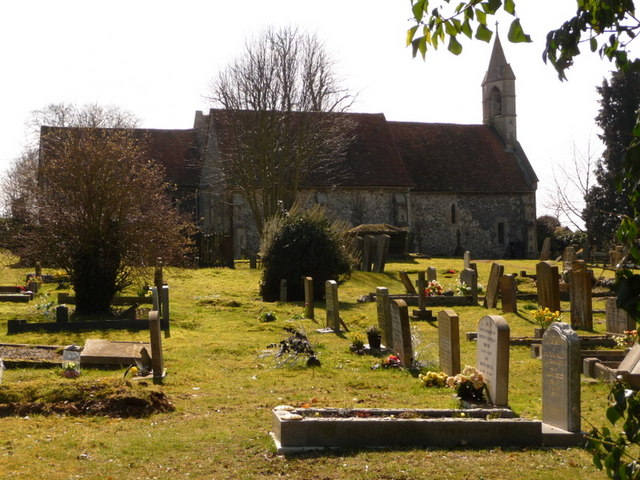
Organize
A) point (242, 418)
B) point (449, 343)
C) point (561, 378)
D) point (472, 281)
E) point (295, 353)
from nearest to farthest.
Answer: point (561, 378), point (242, 418), point (449, 343), point (295, 353), point (472, 281)

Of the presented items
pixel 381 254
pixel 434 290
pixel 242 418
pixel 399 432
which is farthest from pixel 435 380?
pixel 381 254

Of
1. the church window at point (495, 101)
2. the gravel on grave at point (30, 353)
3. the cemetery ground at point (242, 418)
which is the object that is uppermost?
the church window at point (495, 101)

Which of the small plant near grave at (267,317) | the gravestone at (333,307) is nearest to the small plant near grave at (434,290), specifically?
the small plant near grave at (267,317)

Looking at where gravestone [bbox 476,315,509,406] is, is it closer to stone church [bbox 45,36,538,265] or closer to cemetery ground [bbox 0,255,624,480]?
cemetery ground [bbox 0,255,624,480]

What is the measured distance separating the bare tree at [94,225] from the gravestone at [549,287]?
27.4 ft

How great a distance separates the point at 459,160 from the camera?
46375 millimetres

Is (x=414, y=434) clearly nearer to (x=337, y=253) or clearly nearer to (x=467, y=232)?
(x=337, y=253)

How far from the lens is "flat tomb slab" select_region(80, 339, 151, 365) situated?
12.0m

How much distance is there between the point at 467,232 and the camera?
44.8 m

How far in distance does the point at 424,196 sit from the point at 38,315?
29.0 metres

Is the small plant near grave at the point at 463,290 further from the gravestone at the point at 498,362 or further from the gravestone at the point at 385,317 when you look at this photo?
the gravestone at the point at 498,362

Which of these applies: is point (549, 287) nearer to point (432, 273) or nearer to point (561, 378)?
point (432, 273)

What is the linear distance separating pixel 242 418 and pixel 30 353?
5.06 m

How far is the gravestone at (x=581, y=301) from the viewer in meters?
16.0
